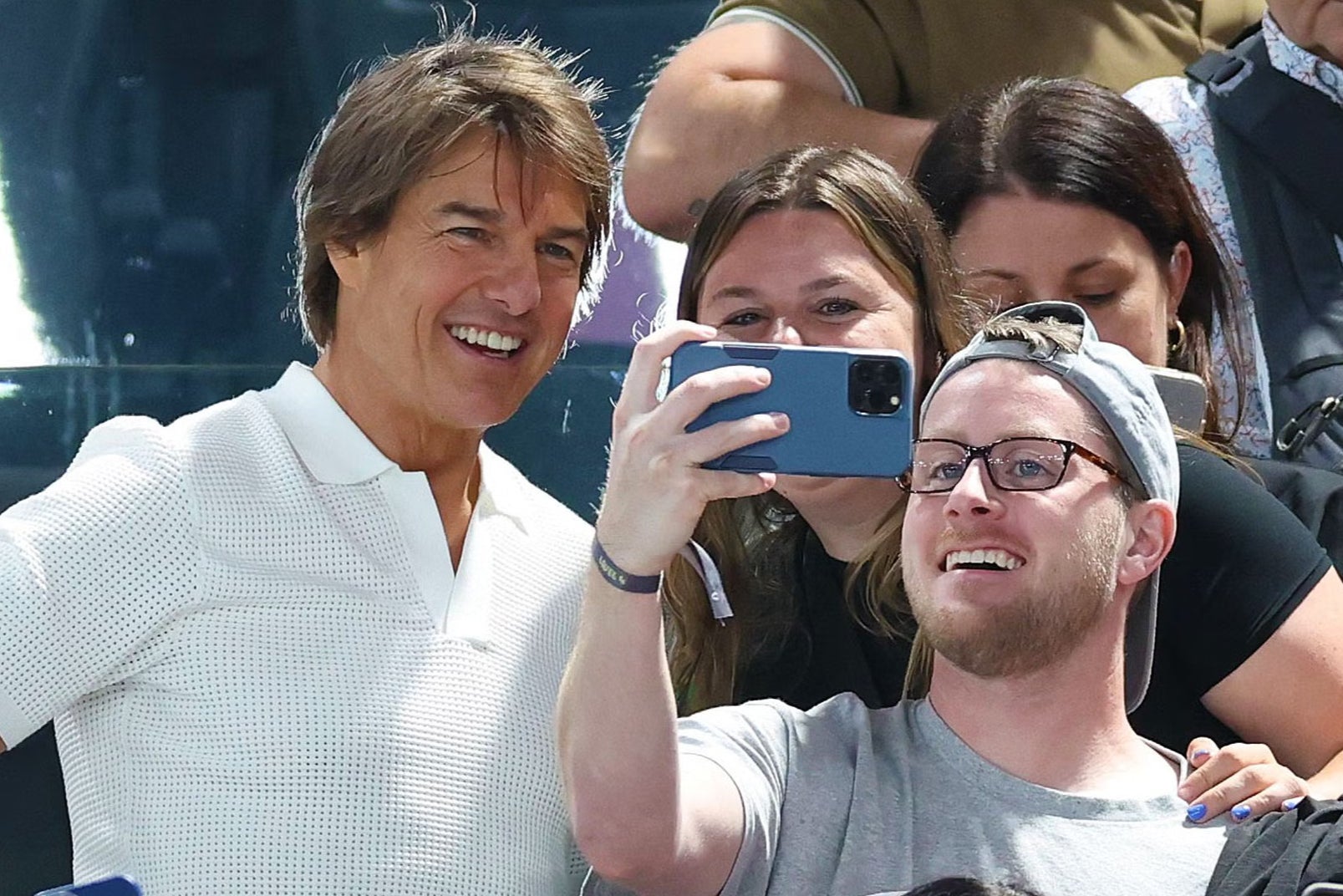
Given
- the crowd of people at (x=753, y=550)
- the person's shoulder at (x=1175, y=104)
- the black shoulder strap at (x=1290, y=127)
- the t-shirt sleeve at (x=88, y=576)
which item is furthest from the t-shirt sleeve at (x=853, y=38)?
the t-shirt sleeve at (x=88, y=576)

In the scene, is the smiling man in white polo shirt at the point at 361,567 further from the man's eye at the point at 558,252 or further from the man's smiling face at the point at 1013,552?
the man's smiling face at the point at 1013,552

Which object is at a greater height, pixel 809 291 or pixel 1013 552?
pixel 809 291

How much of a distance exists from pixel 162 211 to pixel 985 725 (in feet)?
5.58

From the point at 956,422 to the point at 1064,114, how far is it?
0.55 meters

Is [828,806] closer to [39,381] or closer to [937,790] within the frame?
[937,790]

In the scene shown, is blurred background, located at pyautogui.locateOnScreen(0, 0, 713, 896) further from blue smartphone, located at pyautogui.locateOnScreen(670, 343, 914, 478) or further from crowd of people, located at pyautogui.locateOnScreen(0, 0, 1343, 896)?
blue smartphone, located at pyautogui.locateOnScreen(670, 343, 914, 478)

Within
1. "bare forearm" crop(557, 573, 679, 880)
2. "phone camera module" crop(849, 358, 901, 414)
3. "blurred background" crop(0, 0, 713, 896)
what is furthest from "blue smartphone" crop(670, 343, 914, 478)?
"blurred background" crop(0, 0, 713, 896)

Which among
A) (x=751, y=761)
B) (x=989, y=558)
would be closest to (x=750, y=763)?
(x=751, y=761)

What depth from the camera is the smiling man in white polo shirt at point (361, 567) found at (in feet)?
5.78

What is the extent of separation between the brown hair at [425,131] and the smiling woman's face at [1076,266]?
405 mm

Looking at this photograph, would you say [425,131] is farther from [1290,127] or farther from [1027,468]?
[1290,127]

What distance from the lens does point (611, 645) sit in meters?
1.48

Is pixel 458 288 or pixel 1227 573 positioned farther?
Answer: pixel 458 288

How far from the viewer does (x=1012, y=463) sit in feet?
5.50
